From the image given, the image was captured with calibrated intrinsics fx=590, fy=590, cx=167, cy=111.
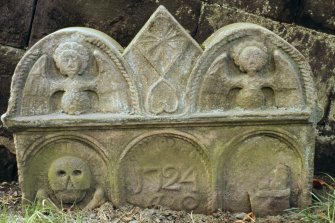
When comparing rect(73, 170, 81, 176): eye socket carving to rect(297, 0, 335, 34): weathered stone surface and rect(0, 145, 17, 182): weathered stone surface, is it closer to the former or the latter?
rect(0, 145, 17, 182): weathered stone surface

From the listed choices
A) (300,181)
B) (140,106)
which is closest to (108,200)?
(140,106)

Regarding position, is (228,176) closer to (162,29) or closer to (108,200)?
(108,200)

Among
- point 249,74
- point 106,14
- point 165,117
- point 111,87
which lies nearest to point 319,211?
point 249,74

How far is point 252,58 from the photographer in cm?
297

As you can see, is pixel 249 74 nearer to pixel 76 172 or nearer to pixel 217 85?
pixel 217 85

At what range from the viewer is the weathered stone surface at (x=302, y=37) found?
11.9 ft

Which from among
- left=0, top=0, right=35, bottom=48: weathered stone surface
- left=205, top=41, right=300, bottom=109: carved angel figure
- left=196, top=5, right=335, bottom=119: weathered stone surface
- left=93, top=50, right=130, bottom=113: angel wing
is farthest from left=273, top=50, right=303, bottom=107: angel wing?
left=0, top=0, right=35, bottom=48: weathered stone surface

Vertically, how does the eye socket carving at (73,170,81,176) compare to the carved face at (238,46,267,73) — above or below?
below

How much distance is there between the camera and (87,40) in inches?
118

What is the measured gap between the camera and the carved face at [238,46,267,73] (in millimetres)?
2971

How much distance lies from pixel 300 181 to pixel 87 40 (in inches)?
52.8

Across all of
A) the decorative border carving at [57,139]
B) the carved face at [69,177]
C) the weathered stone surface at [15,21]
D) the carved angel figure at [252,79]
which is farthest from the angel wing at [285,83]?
the weathered stone surface at [15,21]

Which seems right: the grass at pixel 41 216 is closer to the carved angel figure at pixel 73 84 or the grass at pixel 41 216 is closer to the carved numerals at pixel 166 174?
the carved numerals at pixel 166 174

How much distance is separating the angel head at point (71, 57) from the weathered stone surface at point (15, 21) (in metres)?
0.76
